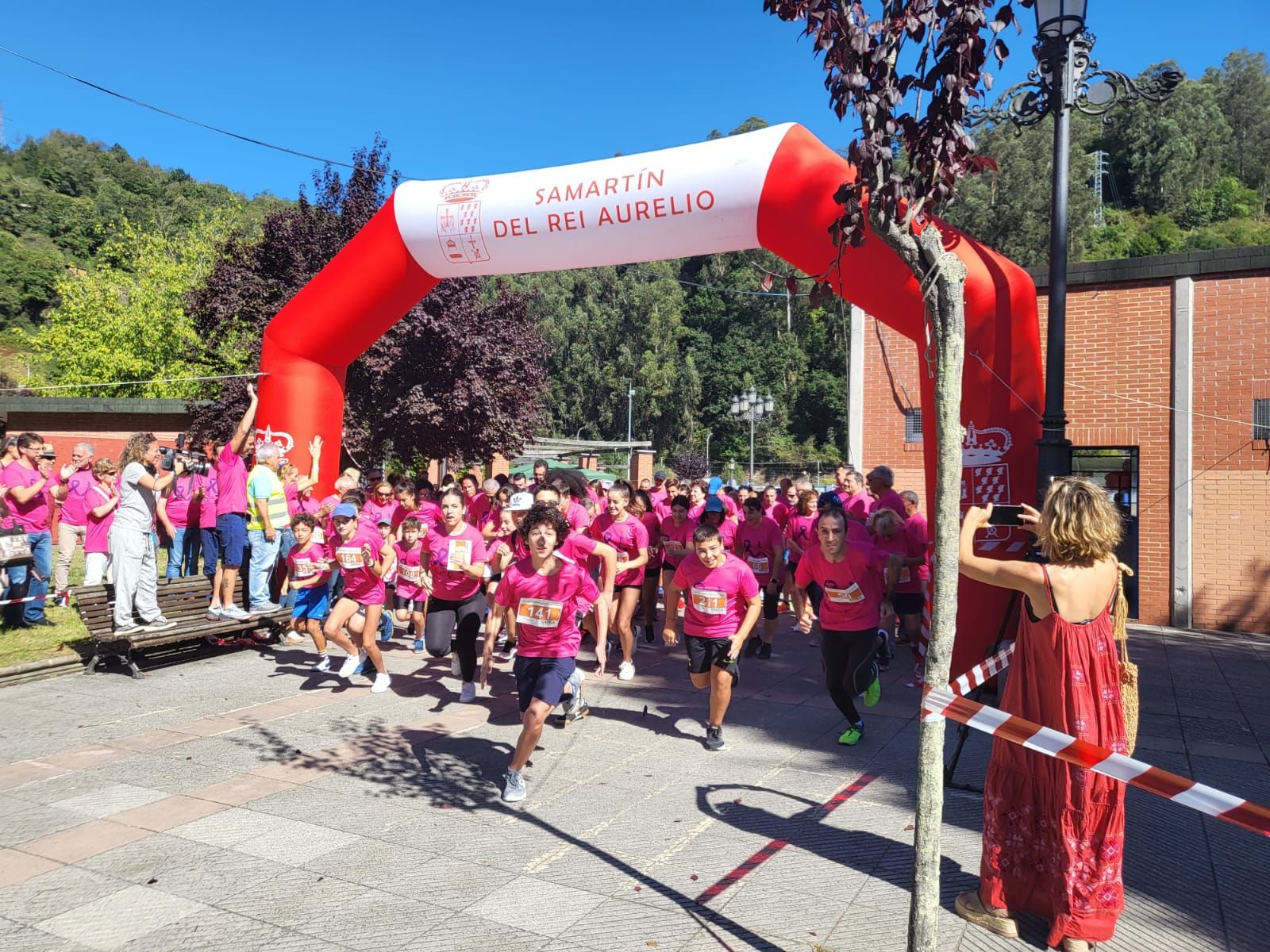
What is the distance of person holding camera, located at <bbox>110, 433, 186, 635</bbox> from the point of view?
26.9 ft

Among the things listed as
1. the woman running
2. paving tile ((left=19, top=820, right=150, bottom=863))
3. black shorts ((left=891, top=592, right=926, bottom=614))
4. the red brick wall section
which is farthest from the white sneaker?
the red brick wall section

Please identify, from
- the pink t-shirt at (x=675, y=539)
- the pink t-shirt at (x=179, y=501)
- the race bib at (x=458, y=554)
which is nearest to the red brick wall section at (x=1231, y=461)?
the pink t-shirt at (x=675, y=539)

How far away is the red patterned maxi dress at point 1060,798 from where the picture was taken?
3.64 m

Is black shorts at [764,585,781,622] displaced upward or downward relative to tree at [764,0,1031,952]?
downward

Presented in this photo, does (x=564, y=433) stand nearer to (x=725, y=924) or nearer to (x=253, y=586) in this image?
(x=253, y=586)

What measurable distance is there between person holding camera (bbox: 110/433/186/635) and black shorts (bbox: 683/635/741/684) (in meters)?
5.19

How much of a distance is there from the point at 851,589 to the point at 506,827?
2.86m

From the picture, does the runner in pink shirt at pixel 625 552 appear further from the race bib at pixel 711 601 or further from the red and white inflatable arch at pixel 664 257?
the red and white inflatable arch at pixel 664 257

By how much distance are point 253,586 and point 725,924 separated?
748 cm

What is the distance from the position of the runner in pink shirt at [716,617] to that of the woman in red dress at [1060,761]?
264 centimetres

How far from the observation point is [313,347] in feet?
33.4

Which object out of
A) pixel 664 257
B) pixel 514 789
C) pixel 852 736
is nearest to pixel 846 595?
pixel 852 736

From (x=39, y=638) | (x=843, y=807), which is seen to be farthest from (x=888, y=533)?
(x=39, y=638)

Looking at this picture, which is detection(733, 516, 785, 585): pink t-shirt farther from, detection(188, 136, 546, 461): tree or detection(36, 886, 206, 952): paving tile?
detection(188, 136, 546, 461): tree
